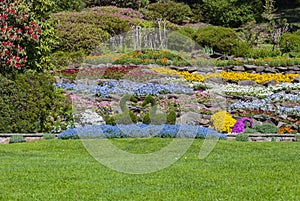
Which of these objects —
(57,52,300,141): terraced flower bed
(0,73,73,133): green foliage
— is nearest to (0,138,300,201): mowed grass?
(0,73,73,133): green foliage

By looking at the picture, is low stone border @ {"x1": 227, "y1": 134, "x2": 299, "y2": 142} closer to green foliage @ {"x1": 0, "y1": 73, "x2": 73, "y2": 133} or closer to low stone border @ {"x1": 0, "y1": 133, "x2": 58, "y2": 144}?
low stone border @ {"x1": 0, "y1": 133, "x2": 58, "y2": 144}

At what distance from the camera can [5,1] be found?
42.1 ft

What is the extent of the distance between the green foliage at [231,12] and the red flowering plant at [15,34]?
19756mm

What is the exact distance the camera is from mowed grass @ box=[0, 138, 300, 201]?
20.3 ft

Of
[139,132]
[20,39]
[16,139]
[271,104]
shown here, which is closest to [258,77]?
[271,104]

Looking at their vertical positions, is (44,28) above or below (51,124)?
above

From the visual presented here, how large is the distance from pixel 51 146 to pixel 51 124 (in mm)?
2167

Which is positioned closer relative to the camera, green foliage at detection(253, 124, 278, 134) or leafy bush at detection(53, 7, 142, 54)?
green foliage at detection(253, 124, 278, 134)

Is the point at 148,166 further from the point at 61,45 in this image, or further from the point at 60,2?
the point at 60,2

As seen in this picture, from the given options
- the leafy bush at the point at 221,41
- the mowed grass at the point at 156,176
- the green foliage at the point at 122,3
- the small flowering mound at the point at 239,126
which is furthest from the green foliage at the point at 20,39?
the green foliage at the point at 122,3

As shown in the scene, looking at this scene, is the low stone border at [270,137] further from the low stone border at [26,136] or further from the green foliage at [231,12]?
the green foliage at [231,12]

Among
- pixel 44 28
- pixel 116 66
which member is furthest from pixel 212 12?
pixel 44 28

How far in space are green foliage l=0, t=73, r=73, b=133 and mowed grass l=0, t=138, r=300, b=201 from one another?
4.60 feet

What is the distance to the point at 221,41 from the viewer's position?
71.9 ft
